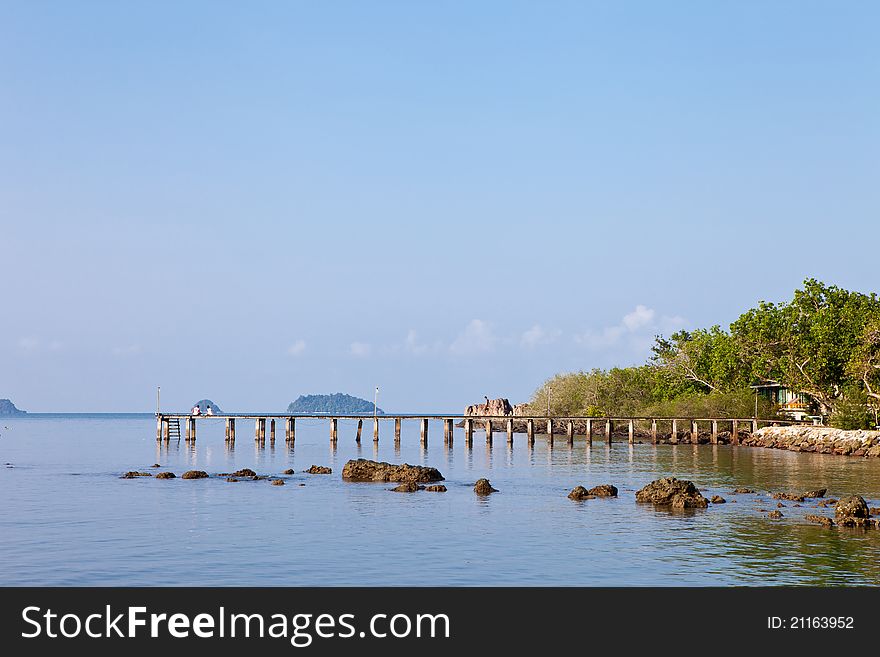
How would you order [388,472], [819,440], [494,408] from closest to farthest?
[388,472] < [819,440] < [494,408]

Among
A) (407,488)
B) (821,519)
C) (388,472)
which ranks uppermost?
(388,472)

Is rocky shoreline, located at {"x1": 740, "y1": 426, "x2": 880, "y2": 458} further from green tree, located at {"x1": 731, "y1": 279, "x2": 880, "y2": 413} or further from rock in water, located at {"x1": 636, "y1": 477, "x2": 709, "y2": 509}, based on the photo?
rock in water, located at {"x1": 636, "y1": 477, "x2": 709, "y2": 509}

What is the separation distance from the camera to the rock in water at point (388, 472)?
4978cm

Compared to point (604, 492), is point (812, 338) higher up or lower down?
higher up

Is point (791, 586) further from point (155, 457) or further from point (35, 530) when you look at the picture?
point (155, 457)

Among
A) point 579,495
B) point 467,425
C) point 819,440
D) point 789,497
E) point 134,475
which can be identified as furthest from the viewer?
point 467,425

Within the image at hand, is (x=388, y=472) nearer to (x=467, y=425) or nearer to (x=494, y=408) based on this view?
(x=467, y=425)

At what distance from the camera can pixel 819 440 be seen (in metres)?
83.9

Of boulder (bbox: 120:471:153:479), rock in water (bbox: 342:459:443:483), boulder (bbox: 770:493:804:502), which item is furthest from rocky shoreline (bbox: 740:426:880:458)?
boulder (bbox: 120:471:153:479)

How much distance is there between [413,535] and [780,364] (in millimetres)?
75554

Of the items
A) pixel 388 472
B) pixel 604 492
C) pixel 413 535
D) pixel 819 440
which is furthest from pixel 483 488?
pixel 819 440

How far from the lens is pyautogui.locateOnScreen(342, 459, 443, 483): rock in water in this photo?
49.8 meters

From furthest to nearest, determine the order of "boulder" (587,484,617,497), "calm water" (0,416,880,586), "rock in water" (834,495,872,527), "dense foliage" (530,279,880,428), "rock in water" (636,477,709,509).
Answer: "dense foliage" (530,279,880,428), "boulder" (587,484,617,497), "rock in water" (636,477,709,509), "rock in water" (834,495,872,527), "calm water" (0,416,880,586)

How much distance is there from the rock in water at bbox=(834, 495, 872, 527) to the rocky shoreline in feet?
144
